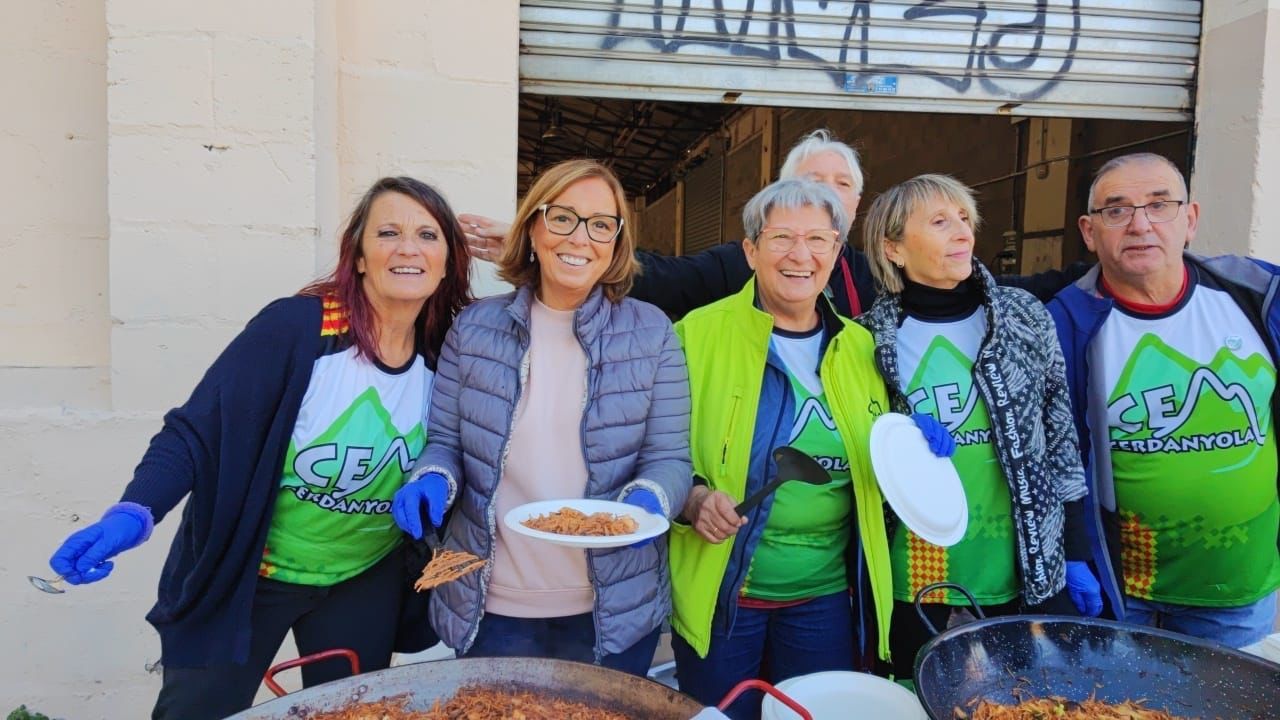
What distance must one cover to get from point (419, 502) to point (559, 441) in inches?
16.3

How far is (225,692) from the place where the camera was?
2.06 meters

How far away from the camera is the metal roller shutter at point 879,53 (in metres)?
3.50

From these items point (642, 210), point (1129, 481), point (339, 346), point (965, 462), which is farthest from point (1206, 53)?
point (642, 210)

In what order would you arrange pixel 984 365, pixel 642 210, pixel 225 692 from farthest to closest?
pixel 642 210 < pixel 984 365 < pixel 225 692

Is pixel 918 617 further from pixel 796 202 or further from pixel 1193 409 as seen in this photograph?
pixel 796 202

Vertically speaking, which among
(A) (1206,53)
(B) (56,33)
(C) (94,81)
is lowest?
(C) (94,81)

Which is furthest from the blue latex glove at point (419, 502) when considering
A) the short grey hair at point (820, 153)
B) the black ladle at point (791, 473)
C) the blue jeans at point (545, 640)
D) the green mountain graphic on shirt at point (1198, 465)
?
the green mountain graphic on shirt at point (1198, 465)

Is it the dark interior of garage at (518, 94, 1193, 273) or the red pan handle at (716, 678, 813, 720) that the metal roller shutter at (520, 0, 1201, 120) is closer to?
the dark interior of garage at (518, 94, 1193, 273)

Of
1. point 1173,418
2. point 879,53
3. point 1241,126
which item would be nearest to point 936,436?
point 1173,418

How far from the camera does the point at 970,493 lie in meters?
2.23

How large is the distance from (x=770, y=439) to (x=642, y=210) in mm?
16563

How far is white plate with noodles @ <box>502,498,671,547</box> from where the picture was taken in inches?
66.4

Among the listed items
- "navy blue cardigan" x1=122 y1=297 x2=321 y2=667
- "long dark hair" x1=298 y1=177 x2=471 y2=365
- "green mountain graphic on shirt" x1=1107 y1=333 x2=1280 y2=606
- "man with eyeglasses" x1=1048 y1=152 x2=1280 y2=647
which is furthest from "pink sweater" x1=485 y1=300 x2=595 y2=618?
"green mountain graphic on shirt" x1=1107 y1=333 x2=1280 y2=606

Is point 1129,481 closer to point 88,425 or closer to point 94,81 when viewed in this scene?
point 88,425
